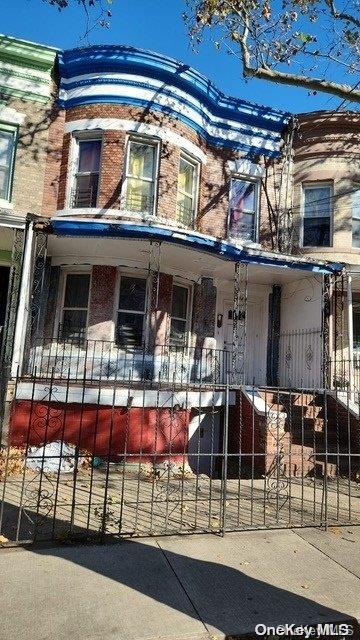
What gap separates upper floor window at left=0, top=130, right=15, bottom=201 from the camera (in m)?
10.8

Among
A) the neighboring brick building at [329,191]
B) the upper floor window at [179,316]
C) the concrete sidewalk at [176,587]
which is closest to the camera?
the concrete sidewalk at [176,587]

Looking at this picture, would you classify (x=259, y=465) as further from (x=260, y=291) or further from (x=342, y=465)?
(x=260, y=291)

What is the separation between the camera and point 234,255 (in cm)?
1025

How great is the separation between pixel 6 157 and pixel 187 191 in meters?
4.61

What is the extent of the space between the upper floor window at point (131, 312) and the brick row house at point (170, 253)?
0.09 feet

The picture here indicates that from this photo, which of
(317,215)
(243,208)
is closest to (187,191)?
(243,208)

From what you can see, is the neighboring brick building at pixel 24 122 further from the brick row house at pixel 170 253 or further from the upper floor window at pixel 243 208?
the upper floor window at pixel 243 208

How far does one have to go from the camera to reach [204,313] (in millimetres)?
11969

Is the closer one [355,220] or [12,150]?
[12,150]

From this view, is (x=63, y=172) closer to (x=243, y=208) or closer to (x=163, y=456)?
(x=243, y=208)

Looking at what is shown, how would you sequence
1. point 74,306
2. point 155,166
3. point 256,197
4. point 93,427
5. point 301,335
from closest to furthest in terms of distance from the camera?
point 93,427 < point 74,306 < point 155,166 < point 301,335 < point 256,197

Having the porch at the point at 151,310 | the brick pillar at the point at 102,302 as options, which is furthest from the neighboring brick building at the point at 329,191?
the brick pillar at the point at 102,302

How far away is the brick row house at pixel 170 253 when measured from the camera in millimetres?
9125

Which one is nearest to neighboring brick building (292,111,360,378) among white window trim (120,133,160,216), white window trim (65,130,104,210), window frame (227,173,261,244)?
window frame (227,173,261,244)
